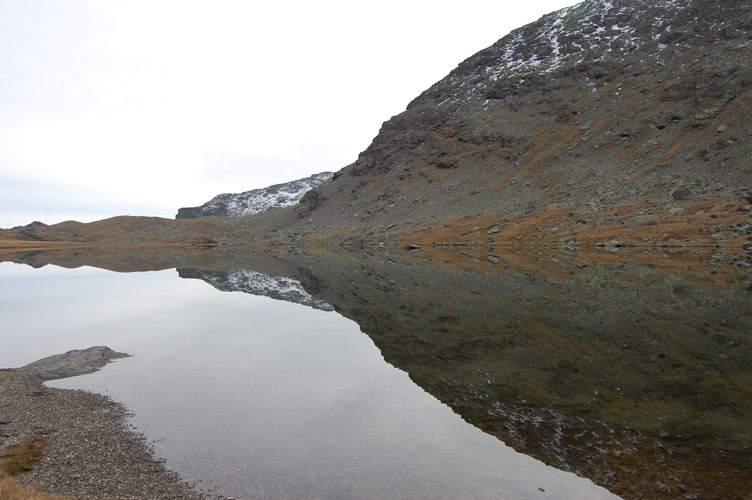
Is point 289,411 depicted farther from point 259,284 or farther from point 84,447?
point 259,284

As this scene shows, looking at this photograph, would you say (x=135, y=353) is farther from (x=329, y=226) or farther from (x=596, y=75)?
(x=596, y=75)

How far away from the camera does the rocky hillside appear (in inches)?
3209

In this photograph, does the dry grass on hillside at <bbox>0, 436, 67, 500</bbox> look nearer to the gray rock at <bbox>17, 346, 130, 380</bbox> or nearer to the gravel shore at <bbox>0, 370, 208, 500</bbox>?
the gravel shore at <bbox>0, 370, 208, 500</bbox>

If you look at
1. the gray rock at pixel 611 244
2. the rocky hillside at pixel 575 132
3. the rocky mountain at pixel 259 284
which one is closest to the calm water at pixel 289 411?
the rocky mountain at pixel 259 284

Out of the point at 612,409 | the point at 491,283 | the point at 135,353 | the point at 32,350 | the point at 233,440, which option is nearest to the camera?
the point at 233,440

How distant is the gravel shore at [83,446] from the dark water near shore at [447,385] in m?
0.64

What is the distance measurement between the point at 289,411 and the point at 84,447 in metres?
6.00

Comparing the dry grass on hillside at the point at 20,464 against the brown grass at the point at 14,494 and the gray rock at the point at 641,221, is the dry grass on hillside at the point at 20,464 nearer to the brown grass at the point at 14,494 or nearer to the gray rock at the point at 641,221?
the brown grass at the point at 14,494

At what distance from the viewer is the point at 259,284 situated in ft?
176

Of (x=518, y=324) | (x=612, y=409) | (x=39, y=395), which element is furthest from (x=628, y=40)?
(x=39, y=395)

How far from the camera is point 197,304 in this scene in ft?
135

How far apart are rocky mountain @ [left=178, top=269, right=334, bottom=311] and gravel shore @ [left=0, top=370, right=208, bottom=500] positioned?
68.6 feet

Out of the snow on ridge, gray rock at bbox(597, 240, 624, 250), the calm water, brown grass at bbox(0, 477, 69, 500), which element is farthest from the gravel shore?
the snow on ridge

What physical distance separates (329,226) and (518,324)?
116767 millimetres
